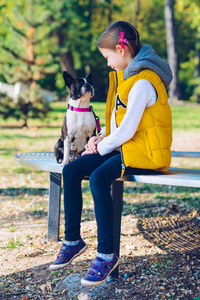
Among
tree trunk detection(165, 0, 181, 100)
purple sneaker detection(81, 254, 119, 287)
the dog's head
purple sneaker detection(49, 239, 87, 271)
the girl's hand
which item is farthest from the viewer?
tree trunk detection(165, 0, 181, 100)

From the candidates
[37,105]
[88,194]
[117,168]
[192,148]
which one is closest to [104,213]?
[117,168]

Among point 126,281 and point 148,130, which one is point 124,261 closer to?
point 126,281

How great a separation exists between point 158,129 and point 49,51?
16.3 metres

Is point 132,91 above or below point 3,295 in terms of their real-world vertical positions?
above

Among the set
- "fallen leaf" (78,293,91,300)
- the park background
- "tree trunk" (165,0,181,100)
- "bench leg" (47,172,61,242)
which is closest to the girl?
"fallen leaf" (78,293,91,300)

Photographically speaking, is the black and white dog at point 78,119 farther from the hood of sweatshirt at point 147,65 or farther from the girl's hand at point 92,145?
the hood of sweatshirt at point 147,65

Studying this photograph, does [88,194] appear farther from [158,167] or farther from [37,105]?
[37,105]

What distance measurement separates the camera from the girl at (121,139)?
108 inches

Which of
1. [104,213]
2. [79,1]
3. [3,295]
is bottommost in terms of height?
[3,295]

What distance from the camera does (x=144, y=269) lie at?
3.33 m

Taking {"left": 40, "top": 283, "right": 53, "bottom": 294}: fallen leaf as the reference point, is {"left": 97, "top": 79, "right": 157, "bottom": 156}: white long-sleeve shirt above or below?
above

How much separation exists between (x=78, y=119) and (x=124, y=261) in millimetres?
1229

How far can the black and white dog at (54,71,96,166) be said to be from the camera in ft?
10.8

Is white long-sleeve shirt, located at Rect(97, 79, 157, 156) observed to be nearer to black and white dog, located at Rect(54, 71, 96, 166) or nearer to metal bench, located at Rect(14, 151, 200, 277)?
metal bench, located at Rect(14, 151, 200, 277)
